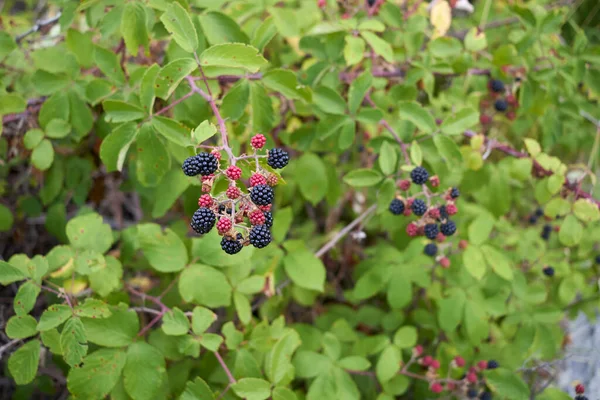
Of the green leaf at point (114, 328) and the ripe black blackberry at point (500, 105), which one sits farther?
the ripe black blackberry at point (500, 105)

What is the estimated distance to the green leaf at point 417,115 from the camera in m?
2.30

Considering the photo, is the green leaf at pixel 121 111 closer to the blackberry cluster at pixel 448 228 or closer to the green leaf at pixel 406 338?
the blackberry cluster at pixel 448 228

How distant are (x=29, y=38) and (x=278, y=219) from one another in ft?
6.74

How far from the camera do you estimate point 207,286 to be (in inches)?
85.5

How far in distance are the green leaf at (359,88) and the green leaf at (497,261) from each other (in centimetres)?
105

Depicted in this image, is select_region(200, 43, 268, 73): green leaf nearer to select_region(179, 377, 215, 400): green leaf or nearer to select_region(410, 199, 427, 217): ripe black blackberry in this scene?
select_region(410, 199, 427, 217): ripe black blackberry

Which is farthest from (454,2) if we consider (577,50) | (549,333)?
(549,333)

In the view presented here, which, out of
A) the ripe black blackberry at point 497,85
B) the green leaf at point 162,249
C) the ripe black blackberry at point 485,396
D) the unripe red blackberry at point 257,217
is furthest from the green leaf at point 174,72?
the ripe black blackberry at point 485,396

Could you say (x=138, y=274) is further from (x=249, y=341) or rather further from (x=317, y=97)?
(x=317, y=97)

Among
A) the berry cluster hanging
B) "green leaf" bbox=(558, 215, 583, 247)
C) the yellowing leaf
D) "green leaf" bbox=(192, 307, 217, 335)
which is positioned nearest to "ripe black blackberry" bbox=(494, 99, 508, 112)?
the yellowing leaf

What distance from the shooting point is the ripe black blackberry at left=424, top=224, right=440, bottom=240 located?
6.91 ft

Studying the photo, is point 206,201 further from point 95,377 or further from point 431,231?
point 431,231

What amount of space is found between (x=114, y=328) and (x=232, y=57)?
1210 mm

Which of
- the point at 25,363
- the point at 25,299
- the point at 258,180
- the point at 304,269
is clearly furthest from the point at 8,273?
the point at 304,269
